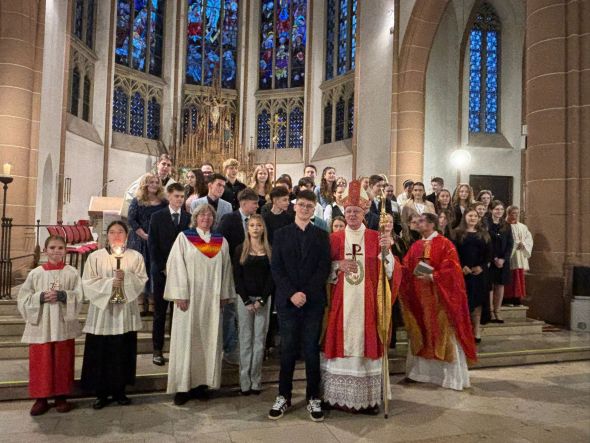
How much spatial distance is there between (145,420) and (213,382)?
2.09 feet

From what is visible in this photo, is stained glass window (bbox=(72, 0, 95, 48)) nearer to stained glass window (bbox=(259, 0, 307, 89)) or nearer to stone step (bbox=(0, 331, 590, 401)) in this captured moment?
stained glass window (bbox=(259, 0, 307, 89))

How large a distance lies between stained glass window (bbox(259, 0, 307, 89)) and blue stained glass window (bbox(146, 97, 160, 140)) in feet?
14.2

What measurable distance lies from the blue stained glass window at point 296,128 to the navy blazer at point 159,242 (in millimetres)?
14553

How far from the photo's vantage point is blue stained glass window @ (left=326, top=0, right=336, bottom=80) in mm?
17859

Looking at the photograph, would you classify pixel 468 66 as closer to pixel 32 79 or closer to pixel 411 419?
pixel 32 79

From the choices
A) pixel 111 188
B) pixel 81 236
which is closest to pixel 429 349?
pixel 81 236

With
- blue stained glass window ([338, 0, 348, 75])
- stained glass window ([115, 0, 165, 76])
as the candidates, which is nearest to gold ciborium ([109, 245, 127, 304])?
blue stained glass window ([338, 0, 348, 75])

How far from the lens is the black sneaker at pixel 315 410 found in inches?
149

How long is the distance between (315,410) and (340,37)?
52.3 ft

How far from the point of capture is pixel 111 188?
15789mm

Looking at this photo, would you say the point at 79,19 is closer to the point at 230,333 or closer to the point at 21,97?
the point at 21,97

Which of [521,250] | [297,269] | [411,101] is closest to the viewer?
[297,269]

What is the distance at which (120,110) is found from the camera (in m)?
17.1

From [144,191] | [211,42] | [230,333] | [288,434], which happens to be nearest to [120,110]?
[211,42]
